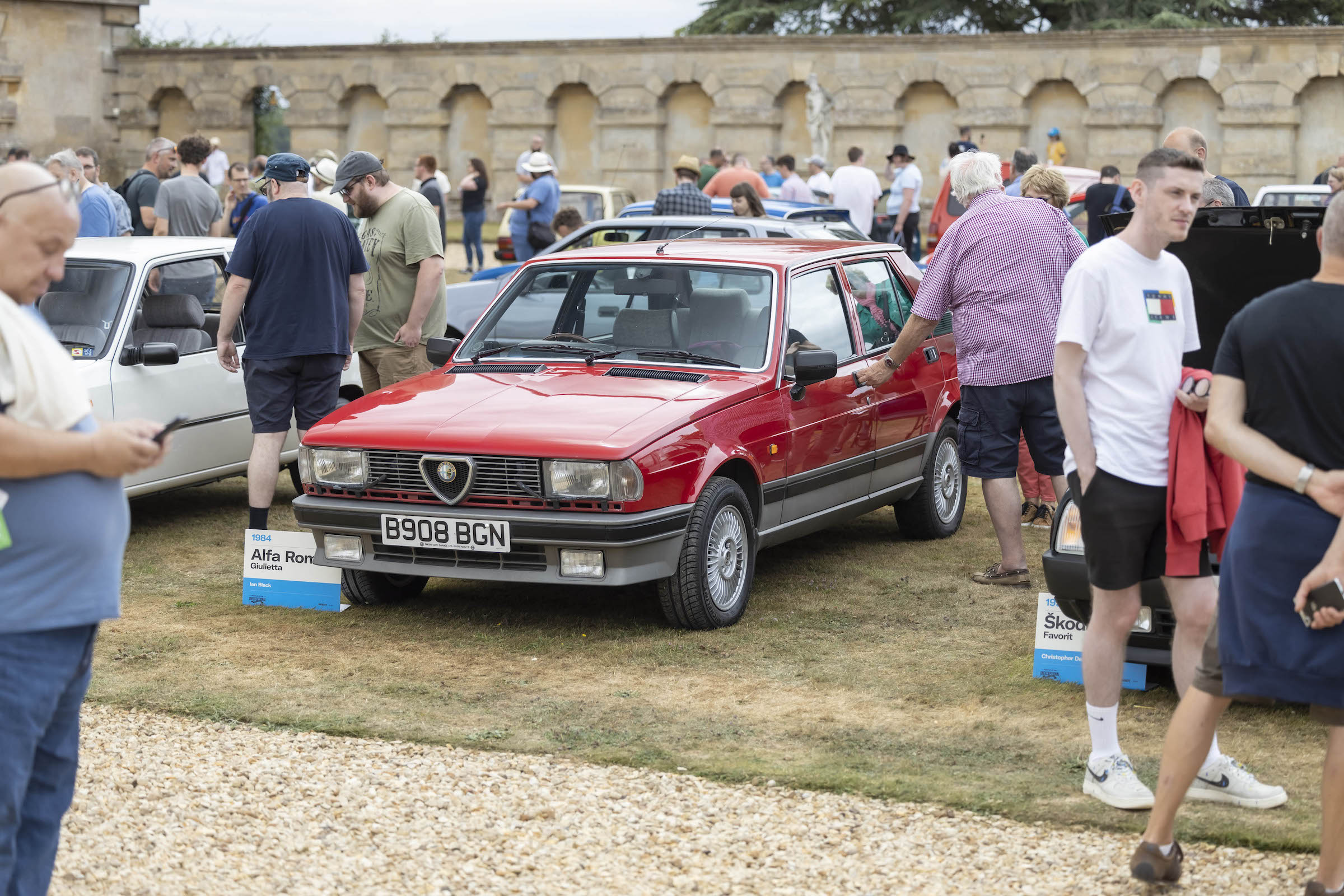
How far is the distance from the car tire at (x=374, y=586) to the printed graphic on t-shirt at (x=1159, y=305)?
151 inches

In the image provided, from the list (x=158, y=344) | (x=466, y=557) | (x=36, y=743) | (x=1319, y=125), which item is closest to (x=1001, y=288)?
(x=466, y=557)

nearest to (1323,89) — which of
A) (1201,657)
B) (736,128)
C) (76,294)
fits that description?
(736,128)

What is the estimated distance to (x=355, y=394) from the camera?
1014 cm

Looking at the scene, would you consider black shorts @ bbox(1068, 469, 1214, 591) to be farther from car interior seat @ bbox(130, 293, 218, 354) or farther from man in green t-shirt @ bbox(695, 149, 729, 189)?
man in green t-shirt @ bbox(695, 149, 729, 189)

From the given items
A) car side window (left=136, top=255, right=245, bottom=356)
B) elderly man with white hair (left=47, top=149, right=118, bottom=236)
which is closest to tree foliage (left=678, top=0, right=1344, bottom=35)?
elderly man with white hair (left=47, top=149, right=118, bottom=236)

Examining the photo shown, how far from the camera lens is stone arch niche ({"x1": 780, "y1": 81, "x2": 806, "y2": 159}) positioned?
3628 centimetres

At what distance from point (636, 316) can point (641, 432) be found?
128 cm

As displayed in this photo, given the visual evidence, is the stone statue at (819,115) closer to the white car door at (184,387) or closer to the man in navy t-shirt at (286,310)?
the white car door at (184,387)

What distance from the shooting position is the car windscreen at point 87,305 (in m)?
8.50

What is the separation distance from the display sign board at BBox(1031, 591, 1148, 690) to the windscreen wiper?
256cm

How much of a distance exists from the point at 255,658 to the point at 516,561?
1.17 metres

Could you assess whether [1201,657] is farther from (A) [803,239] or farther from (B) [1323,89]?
(B) [1323,89]

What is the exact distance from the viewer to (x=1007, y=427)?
745cm

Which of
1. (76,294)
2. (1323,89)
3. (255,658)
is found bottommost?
(255,658)
